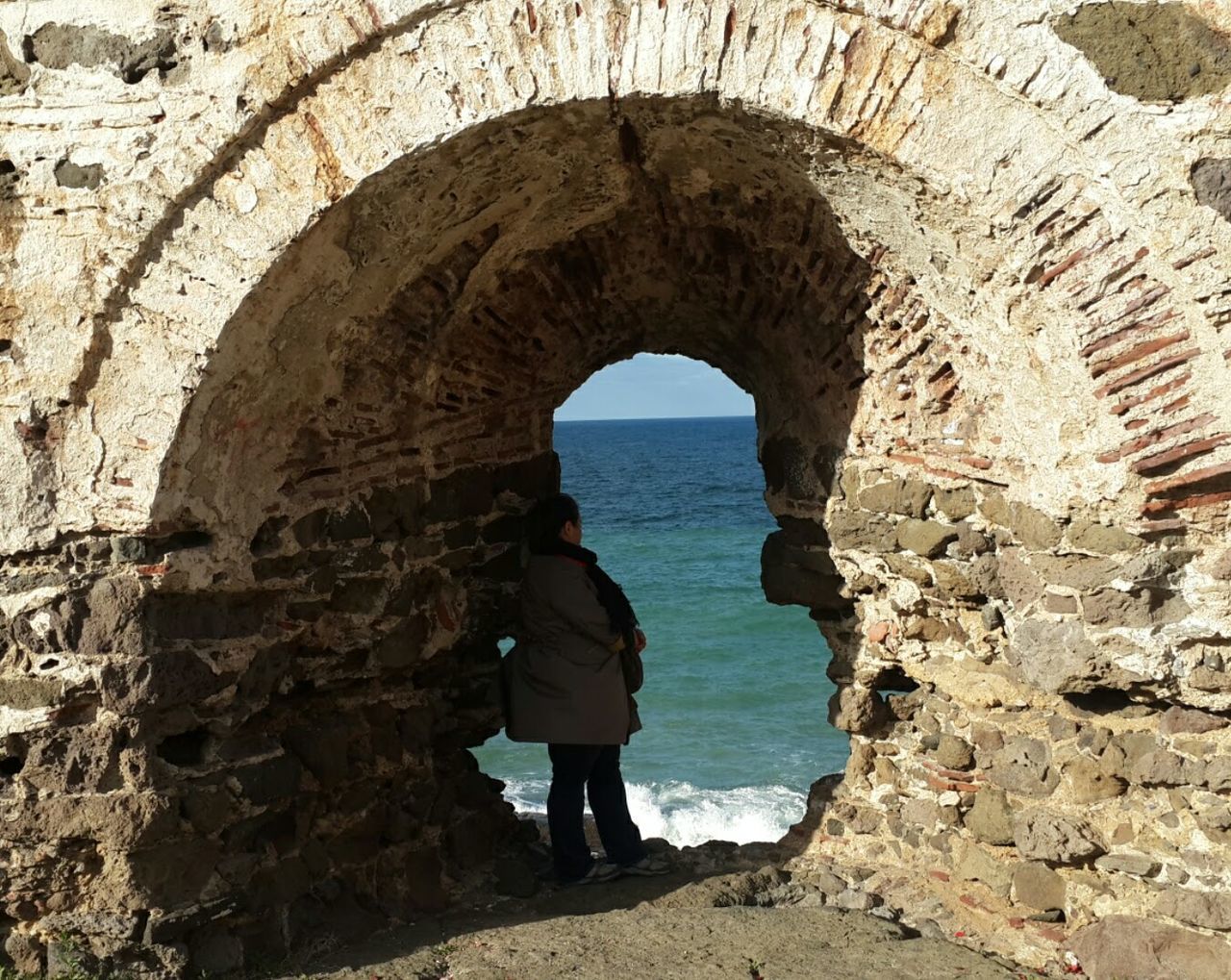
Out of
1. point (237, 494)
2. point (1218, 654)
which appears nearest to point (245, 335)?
point (237, 494)

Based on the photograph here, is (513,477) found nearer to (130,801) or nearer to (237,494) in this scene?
(237,494)

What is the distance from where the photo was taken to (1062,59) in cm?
320

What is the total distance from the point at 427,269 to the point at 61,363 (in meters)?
1.21

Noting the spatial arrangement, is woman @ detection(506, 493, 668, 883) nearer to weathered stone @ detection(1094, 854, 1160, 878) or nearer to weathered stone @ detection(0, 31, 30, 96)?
weathered stone @ detection(1094, 854, 1160, 878)

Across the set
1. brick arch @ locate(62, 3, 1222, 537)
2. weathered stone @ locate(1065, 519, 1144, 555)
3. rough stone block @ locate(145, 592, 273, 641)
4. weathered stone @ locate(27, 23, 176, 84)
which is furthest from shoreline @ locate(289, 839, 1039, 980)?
weathered stone @ locate(27, 23, 176, 84)

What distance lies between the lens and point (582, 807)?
4.92m

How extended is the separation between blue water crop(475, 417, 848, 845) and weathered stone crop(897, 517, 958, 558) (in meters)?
5.37

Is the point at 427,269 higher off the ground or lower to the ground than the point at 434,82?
lower

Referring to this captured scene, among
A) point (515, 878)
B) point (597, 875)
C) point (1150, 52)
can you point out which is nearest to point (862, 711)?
point (597, 875)

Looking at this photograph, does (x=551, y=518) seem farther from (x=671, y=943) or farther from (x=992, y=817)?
(x=992, y=817)

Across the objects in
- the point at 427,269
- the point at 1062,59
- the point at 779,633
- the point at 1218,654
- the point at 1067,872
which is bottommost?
the point at 779,633

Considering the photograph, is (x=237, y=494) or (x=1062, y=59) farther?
(x=237, y=494)

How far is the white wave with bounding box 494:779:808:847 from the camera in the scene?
9367 millimetres

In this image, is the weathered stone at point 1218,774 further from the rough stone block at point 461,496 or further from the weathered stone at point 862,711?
the rough stone block at point 461,496
